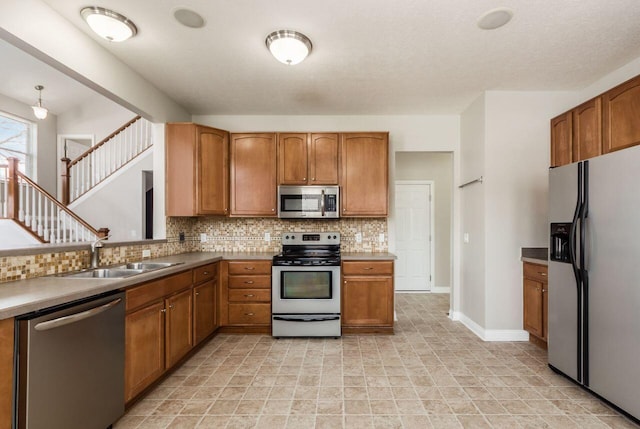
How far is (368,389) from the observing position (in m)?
2.34

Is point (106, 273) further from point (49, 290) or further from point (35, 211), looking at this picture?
point (35, 211)

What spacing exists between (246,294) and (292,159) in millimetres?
1688

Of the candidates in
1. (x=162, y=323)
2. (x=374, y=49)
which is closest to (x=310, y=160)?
(x=374, y=49)

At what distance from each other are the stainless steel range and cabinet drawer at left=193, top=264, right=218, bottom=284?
640 mm

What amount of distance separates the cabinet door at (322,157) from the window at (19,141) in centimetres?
530

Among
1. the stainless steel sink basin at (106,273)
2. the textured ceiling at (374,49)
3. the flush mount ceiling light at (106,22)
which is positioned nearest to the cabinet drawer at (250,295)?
the stainless steel sink basin at (106,273)

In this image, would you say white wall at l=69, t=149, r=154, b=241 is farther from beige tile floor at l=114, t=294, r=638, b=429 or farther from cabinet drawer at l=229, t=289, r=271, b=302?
beige tile floor at l=114, t=294, r=638, b=429

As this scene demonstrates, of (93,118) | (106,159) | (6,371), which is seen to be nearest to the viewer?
(6,371)

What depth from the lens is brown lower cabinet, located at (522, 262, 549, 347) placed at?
2.93 metres

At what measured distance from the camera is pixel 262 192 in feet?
12.6

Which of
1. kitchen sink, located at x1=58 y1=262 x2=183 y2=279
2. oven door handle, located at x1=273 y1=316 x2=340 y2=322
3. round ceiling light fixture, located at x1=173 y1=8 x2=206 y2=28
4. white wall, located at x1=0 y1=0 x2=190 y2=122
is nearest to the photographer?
white wall, located at x1=0 y1=0 x2=190 y2=122

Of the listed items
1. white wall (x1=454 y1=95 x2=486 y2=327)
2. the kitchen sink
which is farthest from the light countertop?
white wall (x1=454 y1=95 x2=486 y2=327)

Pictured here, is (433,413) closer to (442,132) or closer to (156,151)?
(442,132)

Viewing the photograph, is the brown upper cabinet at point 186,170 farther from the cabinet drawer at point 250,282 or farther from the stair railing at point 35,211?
the stair railing at point 35,211
